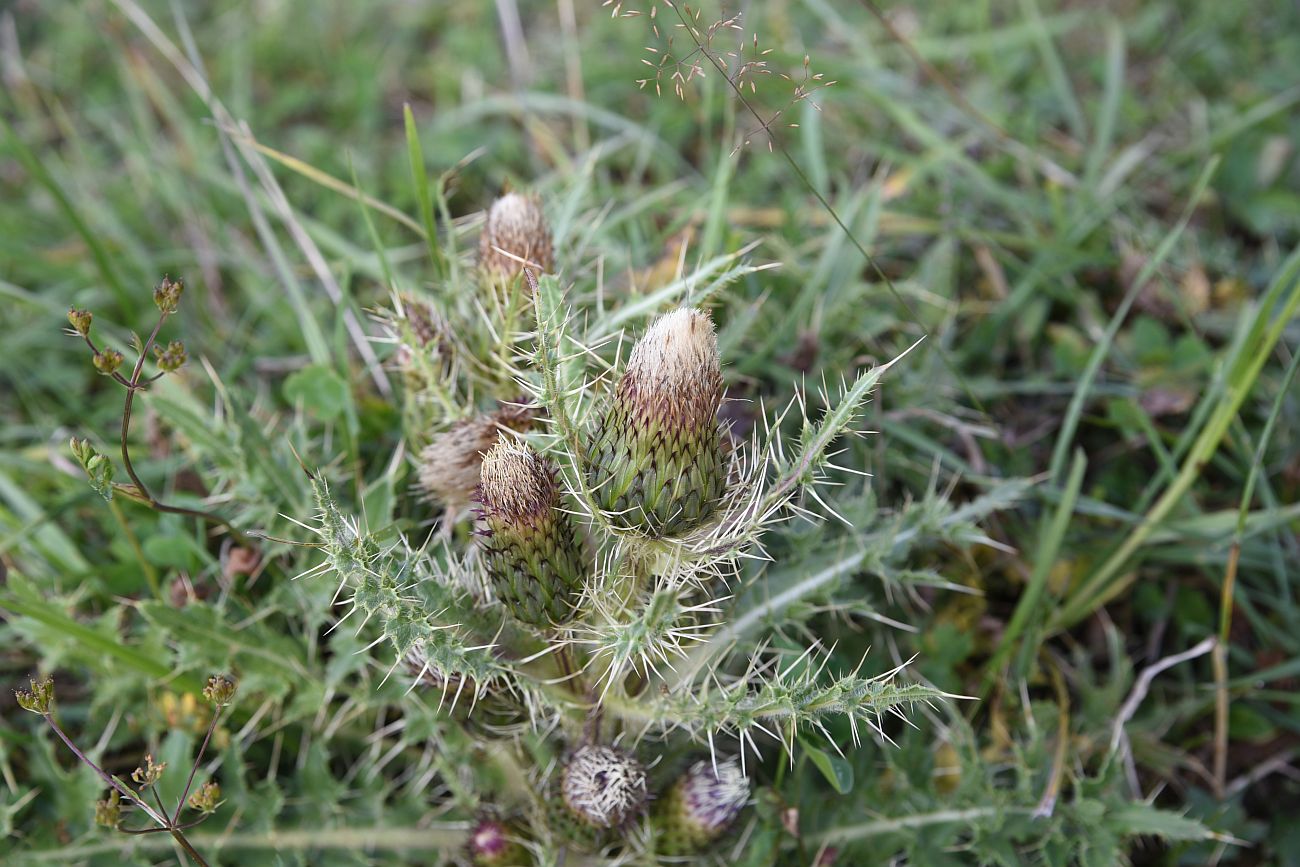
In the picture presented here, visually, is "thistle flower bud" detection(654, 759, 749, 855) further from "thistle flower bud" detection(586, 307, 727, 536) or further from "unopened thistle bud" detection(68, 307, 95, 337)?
"unopened thistle bud" detection(68, 307, 95, 337)

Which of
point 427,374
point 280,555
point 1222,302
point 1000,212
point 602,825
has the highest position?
point 427,374

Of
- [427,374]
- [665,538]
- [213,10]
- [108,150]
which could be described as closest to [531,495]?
[665,538]

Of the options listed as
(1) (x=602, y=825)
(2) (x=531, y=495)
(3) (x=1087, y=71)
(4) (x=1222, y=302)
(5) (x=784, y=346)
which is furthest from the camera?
(3) (x=1087, y=71)

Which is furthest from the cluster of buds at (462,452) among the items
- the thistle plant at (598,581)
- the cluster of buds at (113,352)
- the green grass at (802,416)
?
the cluster of buds at (113,352)

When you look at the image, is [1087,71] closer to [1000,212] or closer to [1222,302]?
[1000,212]

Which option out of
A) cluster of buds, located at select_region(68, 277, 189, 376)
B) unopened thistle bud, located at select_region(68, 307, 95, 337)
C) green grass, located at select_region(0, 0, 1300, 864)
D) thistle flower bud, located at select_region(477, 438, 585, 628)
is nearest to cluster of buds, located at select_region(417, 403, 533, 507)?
green grass, located at select_region(0, 0, 1300, 864)

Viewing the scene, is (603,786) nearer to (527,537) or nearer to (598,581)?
(598,581)
